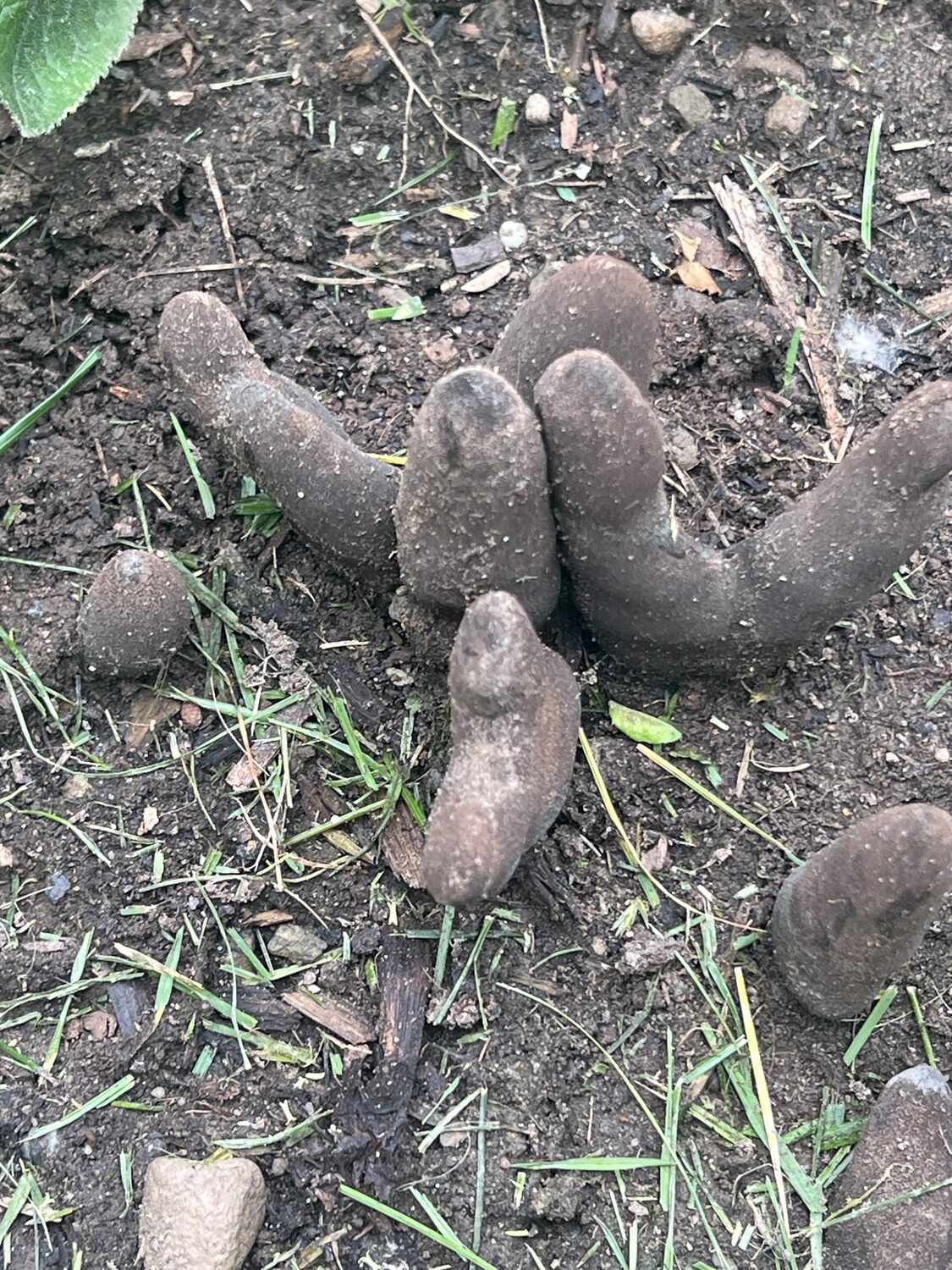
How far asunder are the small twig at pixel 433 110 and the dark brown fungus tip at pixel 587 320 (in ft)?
2.46

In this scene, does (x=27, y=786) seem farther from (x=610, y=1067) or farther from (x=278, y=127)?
(x=278, y=127)

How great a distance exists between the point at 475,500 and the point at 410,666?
0.52 metres

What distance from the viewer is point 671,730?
2014mm

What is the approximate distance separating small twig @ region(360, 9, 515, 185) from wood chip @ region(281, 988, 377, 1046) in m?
1.74

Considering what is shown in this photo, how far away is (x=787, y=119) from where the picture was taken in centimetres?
246

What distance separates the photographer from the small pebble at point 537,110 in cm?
246

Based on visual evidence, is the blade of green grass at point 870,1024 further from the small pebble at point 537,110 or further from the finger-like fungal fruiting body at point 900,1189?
the small pebble at point 537,110

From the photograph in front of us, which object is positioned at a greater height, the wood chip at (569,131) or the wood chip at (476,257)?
the wood chip at (569,131)

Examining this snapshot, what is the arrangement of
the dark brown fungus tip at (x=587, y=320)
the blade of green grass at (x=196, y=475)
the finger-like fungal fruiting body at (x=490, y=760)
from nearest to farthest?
the finger-like fungal fruiting body at (x=490, y=760) → the dark brown fungus tip at (x=587, y=320) → the blade of green grass at (x=196, y=475)

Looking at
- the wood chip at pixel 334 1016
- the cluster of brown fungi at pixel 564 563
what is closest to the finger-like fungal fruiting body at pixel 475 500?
the cluster of brown fungi at pixel 564 563

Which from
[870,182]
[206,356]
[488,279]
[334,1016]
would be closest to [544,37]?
[488,279]

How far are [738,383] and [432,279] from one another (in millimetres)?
685

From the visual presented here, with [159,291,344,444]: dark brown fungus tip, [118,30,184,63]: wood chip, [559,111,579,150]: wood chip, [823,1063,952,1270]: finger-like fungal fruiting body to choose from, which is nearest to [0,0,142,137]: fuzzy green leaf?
[118,30,184,63]: wood chip

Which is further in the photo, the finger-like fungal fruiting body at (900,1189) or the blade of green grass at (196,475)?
the blade of green grass at (196,475)
